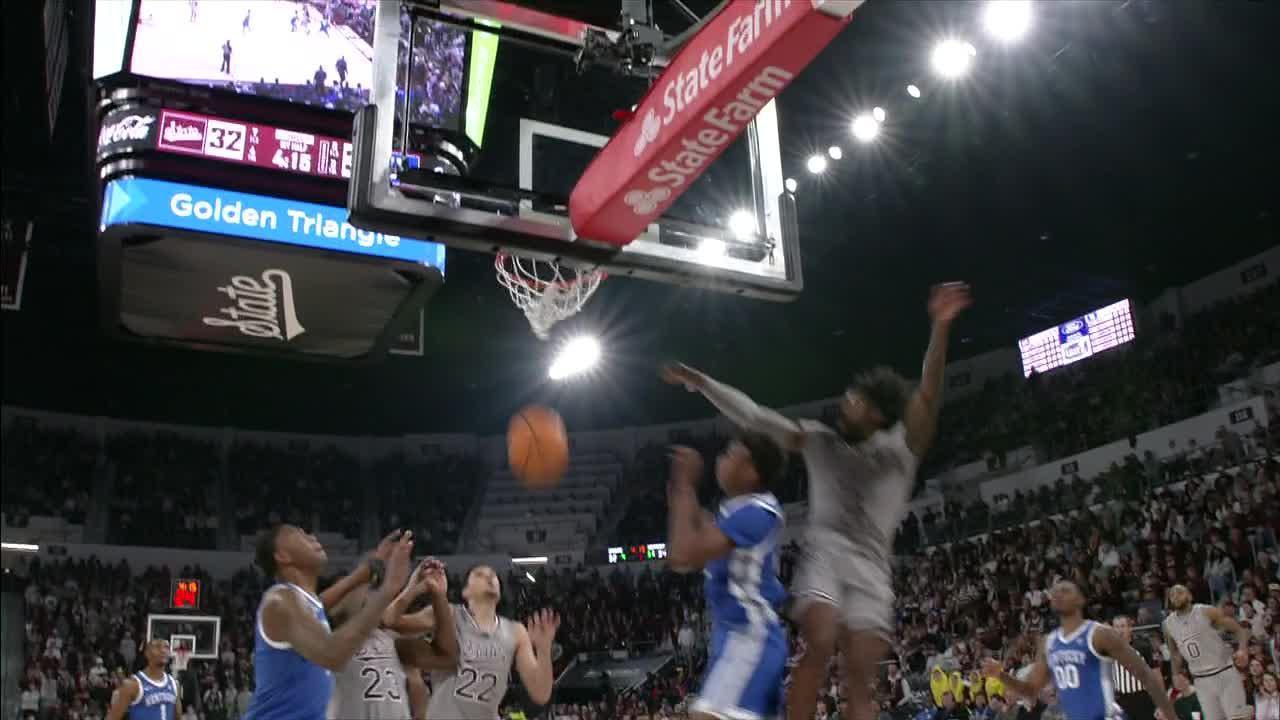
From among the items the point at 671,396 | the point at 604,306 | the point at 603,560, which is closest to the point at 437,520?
the point at 603,560

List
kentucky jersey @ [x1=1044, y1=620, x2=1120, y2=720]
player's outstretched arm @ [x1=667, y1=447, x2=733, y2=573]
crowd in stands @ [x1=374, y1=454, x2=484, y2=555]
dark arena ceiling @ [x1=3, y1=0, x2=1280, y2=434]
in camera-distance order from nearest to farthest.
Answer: player's outstretched arm @ [x1=667, y1=447, x2=733, y2=573]
kentucky jersey @ [x1=1044, y1=620, x2=1120, y2=720]
dark arena ceiling @ [x1=3, y1=0, x2=1280, y2=434]
crowd in stands @ [x1=374, y1=454, x2=484, y2=555]

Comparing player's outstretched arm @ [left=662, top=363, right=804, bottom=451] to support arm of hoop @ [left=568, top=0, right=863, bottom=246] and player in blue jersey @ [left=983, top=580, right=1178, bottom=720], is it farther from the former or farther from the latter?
player in blue jersey @ [left=983, top=580, right=1178, bottom=720]

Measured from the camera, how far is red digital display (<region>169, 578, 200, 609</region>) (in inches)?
584

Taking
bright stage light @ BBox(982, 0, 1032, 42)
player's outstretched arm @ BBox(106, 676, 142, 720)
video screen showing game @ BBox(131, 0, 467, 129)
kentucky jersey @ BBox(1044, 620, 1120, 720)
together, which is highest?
bright stage light @ BBox(982, 0, 1032, 42)

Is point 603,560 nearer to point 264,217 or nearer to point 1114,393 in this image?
point 1114,393

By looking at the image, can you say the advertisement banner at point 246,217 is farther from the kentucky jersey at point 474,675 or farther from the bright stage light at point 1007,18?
the bright stage light at point 1007,18

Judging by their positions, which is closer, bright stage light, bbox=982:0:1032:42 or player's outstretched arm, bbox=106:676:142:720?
player's outstretched arm, bbox=106:676:142:720

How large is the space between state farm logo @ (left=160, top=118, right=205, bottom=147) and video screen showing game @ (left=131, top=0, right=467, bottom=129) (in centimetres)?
28

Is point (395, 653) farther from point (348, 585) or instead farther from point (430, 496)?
point (430, 496)

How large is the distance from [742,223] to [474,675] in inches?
106

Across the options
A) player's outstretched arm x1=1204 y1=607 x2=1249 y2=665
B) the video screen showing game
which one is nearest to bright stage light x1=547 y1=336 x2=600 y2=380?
player's outstretched arm x1=1204 y1=607 x2=1249 y2=665

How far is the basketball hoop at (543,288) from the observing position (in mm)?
7070

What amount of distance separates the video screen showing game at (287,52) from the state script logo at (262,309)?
1.10 meters

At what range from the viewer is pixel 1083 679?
6.00 meters
